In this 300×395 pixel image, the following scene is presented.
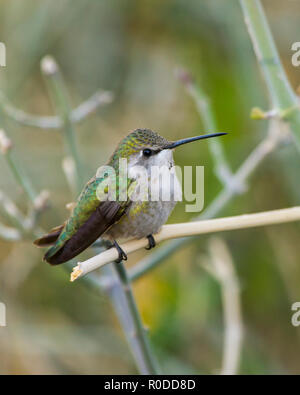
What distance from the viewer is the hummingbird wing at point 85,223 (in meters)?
1.37

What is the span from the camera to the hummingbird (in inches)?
57.2

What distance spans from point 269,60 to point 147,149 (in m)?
0.41

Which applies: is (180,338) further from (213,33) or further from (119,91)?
(213,33)

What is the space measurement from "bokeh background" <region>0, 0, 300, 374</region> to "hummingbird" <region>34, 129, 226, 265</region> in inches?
35.2

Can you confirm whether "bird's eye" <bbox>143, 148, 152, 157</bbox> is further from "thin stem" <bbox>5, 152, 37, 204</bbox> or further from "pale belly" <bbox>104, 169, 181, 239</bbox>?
"thin stem" <bbox>5, 152, 37, 204</bbox>

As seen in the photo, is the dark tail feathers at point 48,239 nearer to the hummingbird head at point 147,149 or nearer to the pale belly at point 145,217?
the pale belly at point 145,217

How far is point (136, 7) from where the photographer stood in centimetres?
283

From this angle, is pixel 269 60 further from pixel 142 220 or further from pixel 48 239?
pixel 48 239

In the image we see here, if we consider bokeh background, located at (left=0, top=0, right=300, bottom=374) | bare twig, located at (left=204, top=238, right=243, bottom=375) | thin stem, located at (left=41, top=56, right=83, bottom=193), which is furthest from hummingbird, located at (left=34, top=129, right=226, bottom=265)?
bokeh background, located at (left=0, top=0, right=300, bottom=374)

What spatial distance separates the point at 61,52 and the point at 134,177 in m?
1.59

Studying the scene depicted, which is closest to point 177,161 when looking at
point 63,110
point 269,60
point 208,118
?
point 208,118

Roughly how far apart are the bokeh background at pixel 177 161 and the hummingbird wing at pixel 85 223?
919 millimetres

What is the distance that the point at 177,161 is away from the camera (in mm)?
2535
